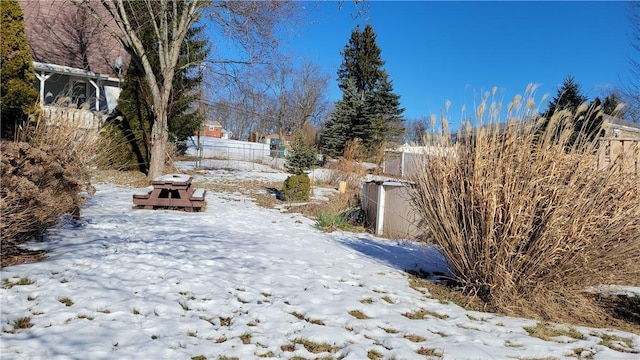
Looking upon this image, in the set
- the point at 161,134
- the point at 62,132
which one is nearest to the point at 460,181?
the point at 62,132

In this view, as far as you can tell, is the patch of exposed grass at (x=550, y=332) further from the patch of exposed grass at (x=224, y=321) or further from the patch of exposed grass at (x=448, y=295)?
the patch of exposed grass at (x=224, y=321)

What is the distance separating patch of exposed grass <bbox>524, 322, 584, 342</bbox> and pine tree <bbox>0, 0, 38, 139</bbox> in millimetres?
8968

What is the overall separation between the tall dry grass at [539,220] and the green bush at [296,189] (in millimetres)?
7847

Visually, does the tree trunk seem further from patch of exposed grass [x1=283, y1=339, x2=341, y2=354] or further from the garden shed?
patch of exposed grass [x1=283, y1=339, x2=341, y2=354]

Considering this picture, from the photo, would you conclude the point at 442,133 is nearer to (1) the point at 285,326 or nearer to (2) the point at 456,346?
(2) the point at 456,346

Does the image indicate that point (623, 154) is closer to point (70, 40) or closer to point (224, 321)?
point (224, 321)

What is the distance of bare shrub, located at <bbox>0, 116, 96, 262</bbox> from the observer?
3973mm

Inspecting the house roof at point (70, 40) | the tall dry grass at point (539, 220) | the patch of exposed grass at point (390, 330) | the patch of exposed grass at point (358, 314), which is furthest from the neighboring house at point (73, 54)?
the patch of exposed grass at point (390, 330)

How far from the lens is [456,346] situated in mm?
3018

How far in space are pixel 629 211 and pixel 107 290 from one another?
4963 millimetres

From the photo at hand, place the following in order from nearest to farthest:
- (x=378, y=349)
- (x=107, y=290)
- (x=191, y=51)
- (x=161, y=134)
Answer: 1. (x=378, y=349)
2. (x=107, y=290)
3. (x=161, y=134)
4. (x=191, y=51)

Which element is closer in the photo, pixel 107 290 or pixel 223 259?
pixel 107 290

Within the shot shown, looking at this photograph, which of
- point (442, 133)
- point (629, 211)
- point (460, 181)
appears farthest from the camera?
point (442, 133)

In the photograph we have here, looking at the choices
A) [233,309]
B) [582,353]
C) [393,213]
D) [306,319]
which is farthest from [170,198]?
[582,353]
